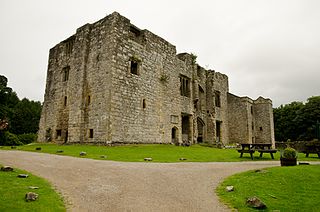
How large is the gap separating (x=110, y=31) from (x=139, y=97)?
6.04m

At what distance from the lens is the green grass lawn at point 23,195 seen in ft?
18.8

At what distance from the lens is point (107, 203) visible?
644 centimetres

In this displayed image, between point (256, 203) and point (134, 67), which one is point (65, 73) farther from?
point (256, 203)

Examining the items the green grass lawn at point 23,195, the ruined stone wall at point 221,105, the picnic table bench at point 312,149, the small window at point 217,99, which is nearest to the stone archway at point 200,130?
the ruined stone wall at point 221,105

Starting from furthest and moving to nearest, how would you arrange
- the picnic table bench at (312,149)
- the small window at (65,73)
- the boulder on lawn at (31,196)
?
the small window at (65,73) < the picnic table bench at (312,149) < the boulder on lawn at (31,196)

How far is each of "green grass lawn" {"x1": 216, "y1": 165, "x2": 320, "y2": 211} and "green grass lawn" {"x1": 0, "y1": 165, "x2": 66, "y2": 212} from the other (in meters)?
4.42

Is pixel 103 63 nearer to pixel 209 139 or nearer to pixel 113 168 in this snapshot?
pixel 113 168

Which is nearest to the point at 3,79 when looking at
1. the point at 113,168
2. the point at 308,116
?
the point at 113,168

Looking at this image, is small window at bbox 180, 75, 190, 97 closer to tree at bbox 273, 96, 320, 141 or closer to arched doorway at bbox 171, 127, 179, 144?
arched doorway at bbox 171, 127, 179, 144

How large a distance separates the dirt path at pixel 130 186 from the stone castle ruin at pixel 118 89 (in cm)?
926

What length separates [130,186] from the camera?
26.5 feet

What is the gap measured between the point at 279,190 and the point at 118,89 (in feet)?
49.8

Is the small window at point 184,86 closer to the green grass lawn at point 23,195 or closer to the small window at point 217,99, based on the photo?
the small window at point 217,99

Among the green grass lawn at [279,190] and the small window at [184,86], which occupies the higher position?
the small window at [184,86]
